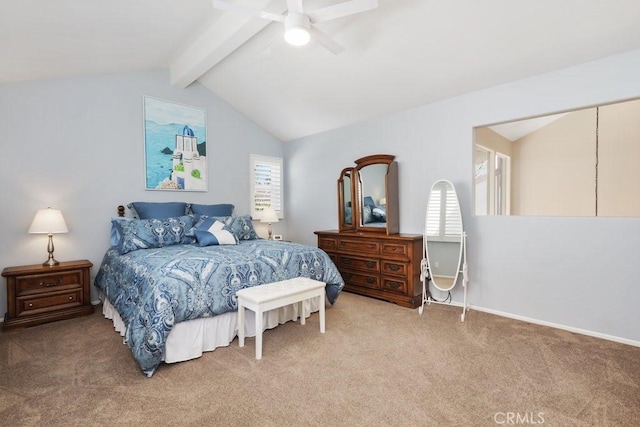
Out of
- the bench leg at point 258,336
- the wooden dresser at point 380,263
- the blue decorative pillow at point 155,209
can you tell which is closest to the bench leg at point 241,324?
the bench leg at point 258,336

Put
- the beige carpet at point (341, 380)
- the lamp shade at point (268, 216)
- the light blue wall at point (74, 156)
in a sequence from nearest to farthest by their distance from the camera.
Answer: the beige carpet at point (341, 380), the light blue wall at point (74, 156), the lamp shade at point (268, 216)

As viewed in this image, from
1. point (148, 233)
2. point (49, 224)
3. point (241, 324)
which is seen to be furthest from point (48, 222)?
point (241, 324)

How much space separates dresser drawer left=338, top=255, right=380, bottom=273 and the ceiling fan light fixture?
8.54ft

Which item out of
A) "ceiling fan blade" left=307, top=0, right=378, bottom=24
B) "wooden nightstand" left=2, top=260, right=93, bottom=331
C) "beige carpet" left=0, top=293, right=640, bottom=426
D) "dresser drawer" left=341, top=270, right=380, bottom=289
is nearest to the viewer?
"beige carpet" left=0, top=293, right=640, bottom=426

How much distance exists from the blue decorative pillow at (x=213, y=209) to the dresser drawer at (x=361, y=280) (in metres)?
1.93

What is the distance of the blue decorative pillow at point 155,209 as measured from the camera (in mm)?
3947

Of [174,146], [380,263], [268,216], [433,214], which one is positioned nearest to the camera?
[433,214]

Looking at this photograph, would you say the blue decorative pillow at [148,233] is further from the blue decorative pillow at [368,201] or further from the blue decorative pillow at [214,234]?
the blue decorative pillow at [368,201]

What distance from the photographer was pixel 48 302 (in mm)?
3145

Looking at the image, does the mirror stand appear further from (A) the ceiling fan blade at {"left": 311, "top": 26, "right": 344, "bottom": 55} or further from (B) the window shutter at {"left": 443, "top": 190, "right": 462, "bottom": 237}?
(A) the ceiling fan blade at {"left": 311, "top": 26, "right": 344, "bottom": 55}

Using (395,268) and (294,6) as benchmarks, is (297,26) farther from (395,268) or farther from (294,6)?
(395,268)

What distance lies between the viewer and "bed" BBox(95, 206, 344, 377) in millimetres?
2240


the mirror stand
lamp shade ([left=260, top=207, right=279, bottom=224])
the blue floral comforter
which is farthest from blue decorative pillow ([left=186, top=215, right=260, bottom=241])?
the mirror stand

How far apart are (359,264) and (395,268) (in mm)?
550
